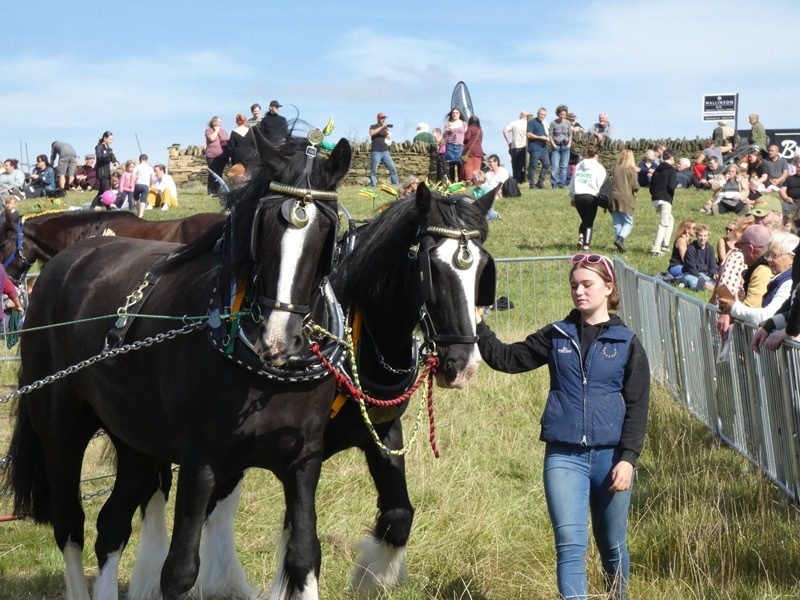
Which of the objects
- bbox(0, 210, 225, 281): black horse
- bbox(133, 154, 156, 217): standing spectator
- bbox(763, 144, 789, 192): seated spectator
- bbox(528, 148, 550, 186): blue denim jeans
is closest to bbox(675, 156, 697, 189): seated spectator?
bbox(528, 148, 550, 186): blue denim jeans

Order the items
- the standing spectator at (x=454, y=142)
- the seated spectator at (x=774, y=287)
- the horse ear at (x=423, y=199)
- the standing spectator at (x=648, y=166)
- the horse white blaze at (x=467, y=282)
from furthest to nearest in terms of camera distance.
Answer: the standing spectator at (x=648, y=166) < the standing spectator at (x=454, y=142) < the seated spectator at (x=774, y=287) < the horse ear at (x=423, y=199) < the horse white blaze at (x=467, y=282)

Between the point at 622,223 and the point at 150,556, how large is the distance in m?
14.4

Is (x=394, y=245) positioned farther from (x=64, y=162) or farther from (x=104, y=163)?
(x=64, y=162)

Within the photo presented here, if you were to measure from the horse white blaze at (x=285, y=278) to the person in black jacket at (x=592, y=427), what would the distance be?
3.80 feet

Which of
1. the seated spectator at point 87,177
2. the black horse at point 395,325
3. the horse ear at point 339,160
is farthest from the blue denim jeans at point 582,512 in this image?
the seated spectator at point 87,177

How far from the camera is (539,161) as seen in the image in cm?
2809

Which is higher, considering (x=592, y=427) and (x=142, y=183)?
(x=142, y=183)

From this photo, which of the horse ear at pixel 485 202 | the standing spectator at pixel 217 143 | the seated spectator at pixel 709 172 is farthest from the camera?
the seated spectator at pixel 709 172

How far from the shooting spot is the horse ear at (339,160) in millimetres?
4344

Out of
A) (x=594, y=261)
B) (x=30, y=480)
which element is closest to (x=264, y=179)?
(x=594, y=261)

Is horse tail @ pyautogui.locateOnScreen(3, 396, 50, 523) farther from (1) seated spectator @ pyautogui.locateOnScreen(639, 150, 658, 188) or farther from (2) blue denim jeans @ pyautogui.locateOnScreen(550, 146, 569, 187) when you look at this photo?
(1) seated spectator @ pyautogui.locateOnScreen(639, 150, 658, 188)

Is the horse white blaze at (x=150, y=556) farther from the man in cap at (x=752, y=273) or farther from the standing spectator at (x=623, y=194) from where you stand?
the standing spectator at (x=623, y=194)

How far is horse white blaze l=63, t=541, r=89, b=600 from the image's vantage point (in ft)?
18.3

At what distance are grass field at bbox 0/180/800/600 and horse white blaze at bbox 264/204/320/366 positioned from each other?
70.3 inches
